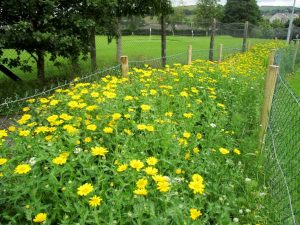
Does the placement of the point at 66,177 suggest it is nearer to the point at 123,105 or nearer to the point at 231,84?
the point at 123,105

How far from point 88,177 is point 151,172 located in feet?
1.51

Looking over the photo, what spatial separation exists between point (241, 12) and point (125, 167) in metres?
65.7

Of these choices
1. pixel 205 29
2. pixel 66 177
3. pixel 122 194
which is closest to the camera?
pixel 122 194

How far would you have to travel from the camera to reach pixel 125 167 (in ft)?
7.78

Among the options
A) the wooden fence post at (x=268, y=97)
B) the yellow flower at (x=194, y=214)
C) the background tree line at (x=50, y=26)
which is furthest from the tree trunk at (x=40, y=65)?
the yellow flower at (x=194, y=214)

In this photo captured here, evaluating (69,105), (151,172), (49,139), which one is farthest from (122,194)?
(69,105)

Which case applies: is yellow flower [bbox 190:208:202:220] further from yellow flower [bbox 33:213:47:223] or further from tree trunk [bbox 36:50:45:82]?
tree trunk [bbox 36:50:45:82]

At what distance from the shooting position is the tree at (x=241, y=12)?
204 ft

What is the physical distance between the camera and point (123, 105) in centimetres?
376

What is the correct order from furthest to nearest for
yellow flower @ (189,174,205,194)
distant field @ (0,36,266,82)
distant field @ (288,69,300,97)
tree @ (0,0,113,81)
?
distant field @ (0,36,266,82)
distant field @ (288,69,300,97)
tree @ (0,0,113,81)
yellow flower @ (189,174,205,194)

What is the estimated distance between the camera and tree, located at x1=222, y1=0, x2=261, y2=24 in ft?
204

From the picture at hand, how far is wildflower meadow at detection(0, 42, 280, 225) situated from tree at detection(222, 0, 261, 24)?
62531 mm

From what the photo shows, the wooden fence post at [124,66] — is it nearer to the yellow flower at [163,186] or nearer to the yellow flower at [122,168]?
the yellow flower at [122,168]

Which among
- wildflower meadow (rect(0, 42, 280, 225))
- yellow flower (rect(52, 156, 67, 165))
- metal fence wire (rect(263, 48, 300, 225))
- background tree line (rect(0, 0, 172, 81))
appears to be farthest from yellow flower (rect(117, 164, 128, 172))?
background tree line (rect(0, 0, 172, 81))
